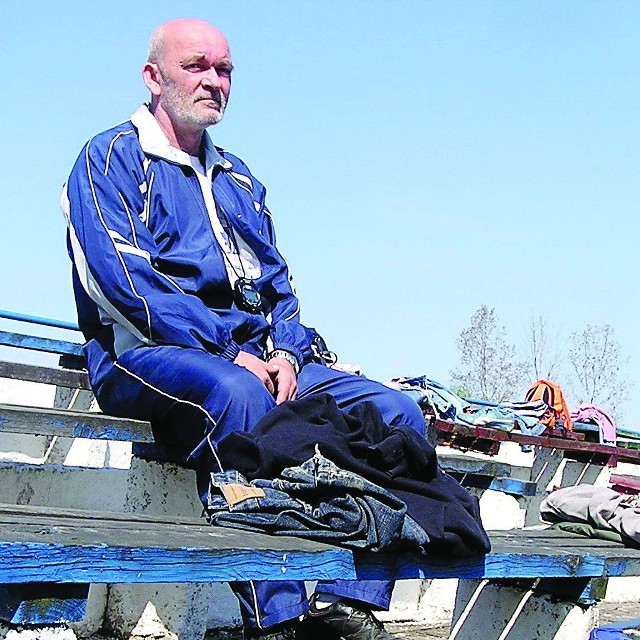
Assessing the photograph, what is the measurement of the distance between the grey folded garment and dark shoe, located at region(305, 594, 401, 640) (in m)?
1.08

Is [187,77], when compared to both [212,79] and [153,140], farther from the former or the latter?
[153,140]

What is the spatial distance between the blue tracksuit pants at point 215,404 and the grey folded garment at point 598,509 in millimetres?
688

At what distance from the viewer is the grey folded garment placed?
344 centimetres

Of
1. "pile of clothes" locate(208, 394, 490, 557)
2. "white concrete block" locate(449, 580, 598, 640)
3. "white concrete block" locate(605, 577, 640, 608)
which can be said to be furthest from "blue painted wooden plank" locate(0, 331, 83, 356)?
"white concrete block" locate(605, 577, 640, 608)

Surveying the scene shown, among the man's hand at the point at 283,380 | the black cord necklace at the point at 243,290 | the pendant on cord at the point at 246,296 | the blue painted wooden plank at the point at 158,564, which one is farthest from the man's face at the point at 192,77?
the blue painted wooden plank at the point at 158,564

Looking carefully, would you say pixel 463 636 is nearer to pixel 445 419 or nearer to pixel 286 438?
pixel 286 438

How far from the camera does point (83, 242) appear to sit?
3223 mm

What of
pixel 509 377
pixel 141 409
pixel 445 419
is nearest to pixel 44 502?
pixel 141 409

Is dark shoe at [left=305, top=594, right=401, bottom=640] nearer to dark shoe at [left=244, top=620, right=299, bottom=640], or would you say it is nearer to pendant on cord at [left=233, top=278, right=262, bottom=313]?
dark shoe at [left=244, top=620, right=299, bottom=640]

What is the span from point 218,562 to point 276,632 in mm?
735

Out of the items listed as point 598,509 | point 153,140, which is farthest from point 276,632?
point 153,140

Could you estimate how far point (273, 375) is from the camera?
10.6 feet

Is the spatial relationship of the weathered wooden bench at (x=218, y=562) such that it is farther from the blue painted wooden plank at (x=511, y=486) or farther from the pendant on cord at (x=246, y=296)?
the blue painted wooden plank at (x=511, y=486)

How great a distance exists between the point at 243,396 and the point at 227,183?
1248 millimetres
